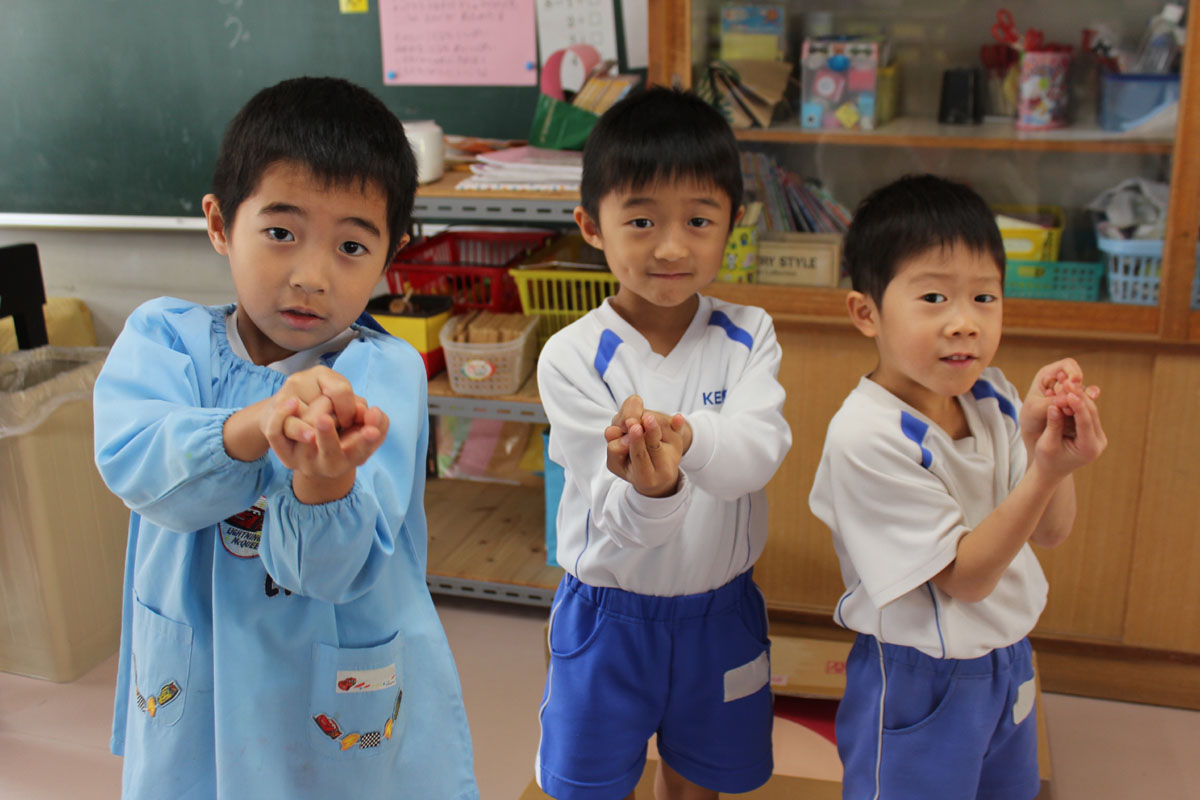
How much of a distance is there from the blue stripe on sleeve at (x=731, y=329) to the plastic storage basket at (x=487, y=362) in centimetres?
104

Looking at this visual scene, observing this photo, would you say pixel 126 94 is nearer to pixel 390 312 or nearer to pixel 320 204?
pixel 390 312

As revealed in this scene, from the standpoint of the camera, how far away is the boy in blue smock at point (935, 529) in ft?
4.03

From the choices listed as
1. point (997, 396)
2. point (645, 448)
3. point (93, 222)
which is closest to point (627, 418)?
point (645, 448)

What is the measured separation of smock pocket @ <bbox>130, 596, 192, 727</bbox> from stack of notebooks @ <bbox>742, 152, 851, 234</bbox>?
61.8 inches

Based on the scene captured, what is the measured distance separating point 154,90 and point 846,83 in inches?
79.0

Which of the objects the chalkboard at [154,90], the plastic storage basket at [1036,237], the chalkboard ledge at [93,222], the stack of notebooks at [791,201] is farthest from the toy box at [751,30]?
the chalkboard ledge at [93,222]

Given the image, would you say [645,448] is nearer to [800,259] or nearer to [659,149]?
[659,149]

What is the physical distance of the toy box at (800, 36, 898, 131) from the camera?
2172 mm

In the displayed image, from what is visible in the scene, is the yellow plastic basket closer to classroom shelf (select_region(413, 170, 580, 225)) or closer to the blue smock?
classroom shelf (select_region(413, 170, 580, 225))

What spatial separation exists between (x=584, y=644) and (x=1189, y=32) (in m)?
1.52

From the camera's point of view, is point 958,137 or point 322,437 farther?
point 958,137

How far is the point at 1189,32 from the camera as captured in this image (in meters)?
1.84

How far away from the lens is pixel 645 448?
1073mm

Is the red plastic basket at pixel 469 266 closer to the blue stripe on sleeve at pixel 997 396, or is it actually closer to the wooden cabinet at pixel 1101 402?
the wooden cabinet at pixel 1101 402
